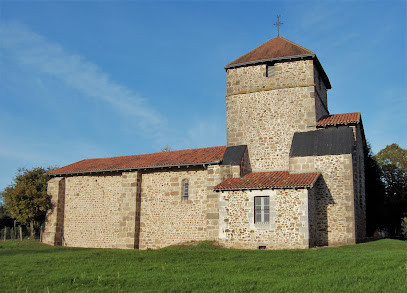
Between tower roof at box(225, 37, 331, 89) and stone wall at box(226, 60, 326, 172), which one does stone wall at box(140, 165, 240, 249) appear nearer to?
stone wall at box(226, 60, 326, 172)

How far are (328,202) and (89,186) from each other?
13.8m

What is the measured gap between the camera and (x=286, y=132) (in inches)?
806

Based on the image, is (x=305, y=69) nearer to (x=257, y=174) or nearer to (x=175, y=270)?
(x=257, y=174)

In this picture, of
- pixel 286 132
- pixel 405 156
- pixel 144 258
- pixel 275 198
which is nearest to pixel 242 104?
pixel 286 132

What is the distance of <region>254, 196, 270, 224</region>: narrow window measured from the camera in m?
17.8

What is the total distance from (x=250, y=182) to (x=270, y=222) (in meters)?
2.10

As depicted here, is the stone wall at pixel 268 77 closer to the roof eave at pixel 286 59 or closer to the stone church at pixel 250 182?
the stone church at pixel 250 182

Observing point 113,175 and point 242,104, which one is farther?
point 113,175

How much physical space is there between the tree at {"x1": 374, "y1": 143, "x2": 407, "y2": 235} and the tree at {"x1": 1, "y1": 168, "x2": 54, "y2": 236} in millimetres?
23293

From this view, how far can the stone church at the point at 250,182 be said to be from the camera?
705 inches

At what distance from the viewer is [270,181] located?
18312mm

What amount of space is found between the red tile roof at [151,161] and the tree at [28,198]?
6.96 feet

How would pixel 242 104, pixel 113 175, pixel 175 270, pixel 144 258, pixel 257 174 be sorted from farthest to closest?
1. pixel 113 175
2. pixel 242 104
3. pixel 257 174
4. pixel 144 258
5. pixel 175 270

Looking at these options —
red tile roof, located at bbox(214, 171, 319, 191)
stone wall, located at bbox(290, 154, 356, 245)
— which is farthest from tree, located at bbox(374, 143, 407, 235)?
red tile roof, located at bbox(214, 171, 319, 191)
